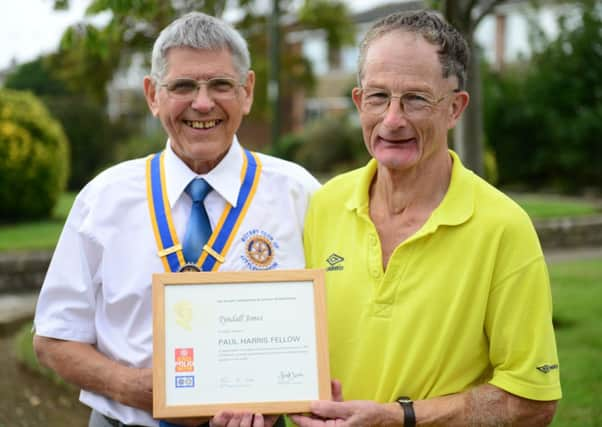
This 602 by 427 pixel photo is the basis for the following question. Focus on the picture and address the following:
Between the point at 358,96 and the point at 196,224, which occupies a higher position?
the point at 358,96

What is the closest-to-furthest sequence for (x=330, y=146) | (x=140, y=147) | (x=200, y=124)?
1. (x=200, y=124)
2. (x=330, y=146)
3. (x=140, y=147)

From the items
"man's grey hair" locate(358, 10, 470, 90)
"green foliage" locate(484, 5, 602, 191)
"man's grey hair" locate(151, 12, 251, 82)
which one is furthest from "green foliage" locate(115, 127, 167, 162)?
"man's grey hair" locate(358, 10, 470, 90)

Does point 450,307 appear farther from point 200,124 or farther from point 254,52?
point 254,52

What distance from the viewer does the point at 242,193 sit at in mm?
3025

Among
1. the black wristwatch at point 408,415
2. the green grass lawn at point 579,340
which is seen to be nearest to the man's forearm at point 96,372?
the black wristwatch at point 408,415

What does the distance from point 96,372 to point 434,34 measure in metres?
1.60

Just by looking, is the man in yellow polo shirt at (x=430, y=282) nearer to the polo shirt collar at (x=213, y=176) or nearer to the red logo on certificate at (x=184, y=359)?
the red logo on certificate at (x=184, y=359)

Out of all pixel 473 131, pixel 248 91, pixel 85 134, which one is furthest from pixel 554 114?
pixel 248 91

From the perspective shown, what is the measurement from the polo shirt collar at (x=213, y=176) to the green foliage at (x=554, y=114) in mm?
19269

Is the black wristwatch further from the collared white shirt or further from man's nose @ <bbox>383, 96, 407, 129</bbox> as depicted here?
man's nose @ <bbox>383, 96, 407, 129</bbox>

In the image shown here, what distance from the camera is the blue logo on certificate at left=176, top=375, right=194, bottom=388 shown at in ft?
8.32

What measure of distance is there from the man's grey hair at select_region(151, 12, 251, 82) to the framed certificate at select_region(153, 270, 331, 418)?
84 centimetres

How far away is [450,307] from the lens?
2535 mm

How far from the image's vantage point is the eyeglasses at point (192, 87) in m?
2.91
